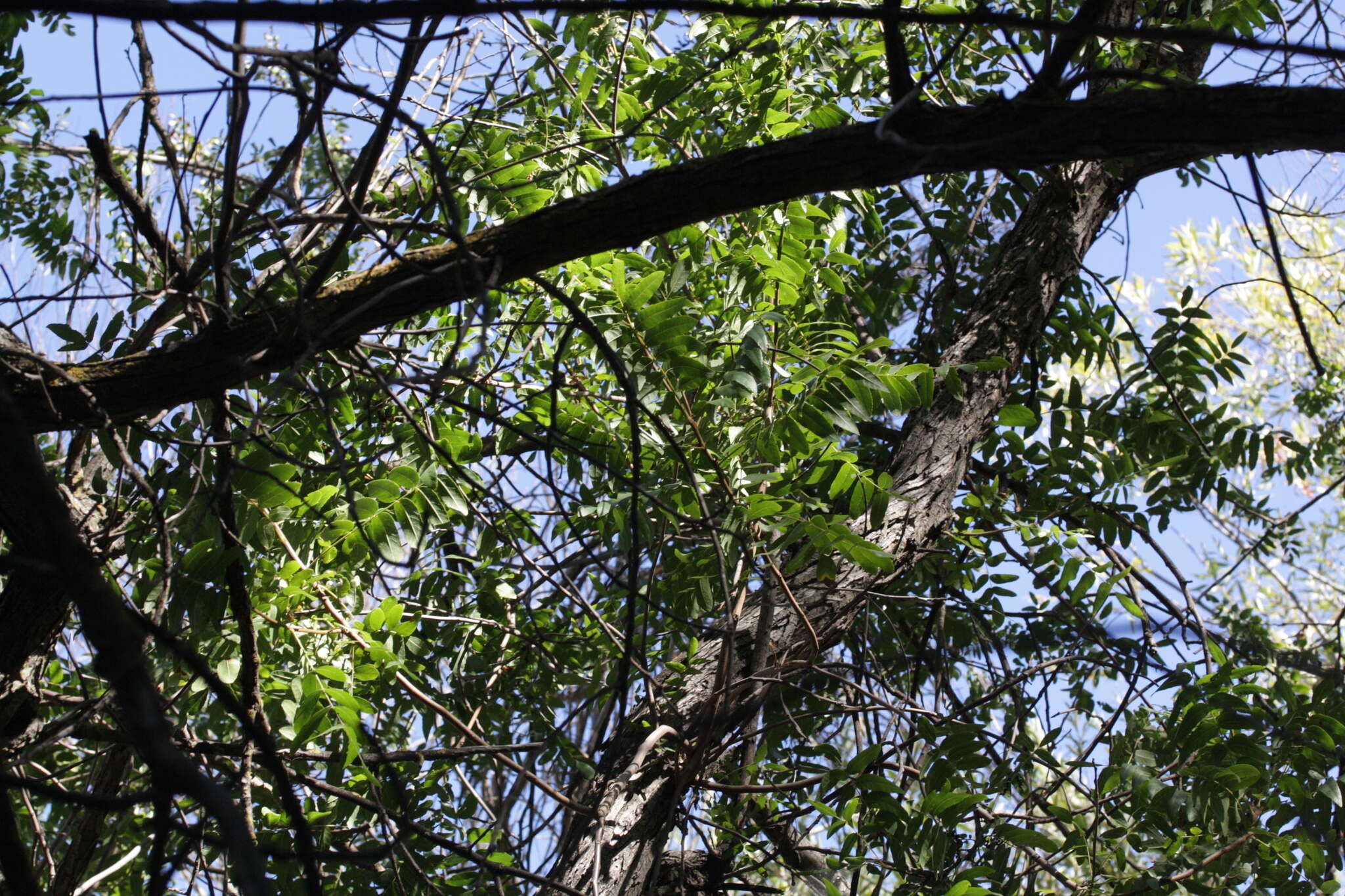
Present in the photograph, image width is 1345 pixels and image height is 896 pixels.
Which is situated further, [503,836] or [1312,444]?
[1312,444]

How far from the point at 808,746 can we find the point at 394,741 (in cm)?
129

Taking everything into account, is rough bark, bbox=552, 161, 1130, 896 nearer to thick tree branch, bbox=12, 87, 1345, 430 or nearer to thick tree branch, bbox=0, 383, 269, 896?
thick tree branch, bbox=12, 87, 1345, 430

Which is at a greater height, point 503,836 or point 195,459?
point 195,459

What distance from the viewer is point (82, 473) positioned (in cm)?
256

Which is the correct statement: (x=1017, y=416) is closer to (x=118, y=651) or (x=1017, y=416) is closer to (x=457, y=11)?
(x=457, y=11)

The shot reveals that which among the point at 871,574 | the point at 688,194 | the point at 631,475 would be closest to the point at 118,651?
the point at 688,194

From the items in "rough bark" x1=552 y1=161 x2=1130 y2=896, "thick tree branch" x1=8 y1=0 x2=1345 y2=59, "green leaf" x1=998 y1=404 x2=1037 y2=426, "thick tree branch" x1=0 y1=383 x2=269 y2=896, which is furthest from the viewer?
→ "green leaf" x1=998 y1=404 x2=1037 y2=426

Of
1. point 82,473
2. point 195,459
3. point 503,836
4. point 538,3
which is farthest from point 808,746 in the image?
point 538,3

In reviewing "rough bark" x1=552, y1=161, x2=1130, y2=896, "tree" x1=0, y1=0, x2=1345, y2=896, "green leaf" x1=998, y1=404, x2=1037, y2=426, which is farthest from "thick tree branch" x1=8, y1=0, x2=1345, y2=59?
"green leaf" x1=998, y1=404, x2=1037, y2=426

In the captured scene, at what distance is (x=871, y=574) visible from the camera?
8.31 ft

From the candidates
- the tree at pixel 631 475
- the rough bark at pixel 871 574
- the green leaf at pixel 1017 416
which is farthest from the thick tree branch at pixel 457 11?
the green leaf at pixel 1017 416

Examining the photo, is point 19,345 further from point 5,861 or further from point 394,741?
point 394,741

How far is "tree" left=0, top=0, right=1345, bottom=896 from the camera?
137 cm

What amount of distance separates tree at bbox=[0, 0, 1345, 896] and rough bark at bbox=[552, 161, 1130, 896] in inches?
0.5
